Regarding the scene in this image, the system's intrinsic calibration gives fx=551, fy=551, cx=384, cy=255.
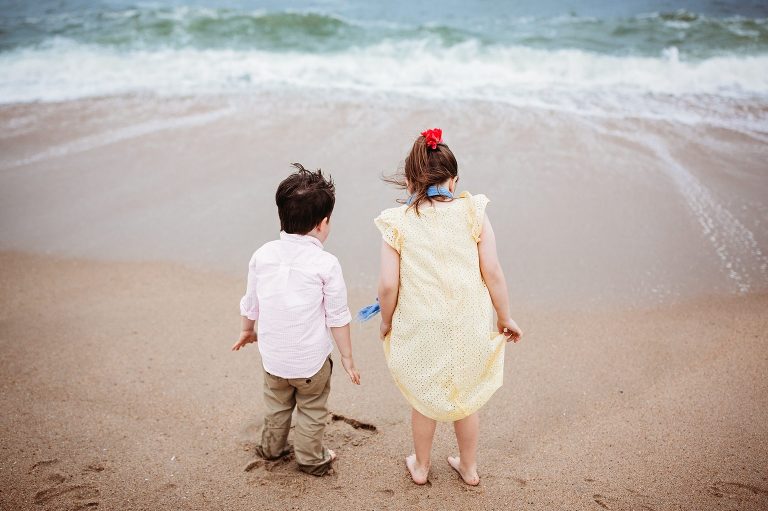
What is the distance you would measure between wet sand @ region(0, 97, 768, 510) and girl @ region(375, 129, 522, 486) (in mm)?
520

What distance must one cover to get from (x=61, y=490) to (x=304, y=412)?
99 cm

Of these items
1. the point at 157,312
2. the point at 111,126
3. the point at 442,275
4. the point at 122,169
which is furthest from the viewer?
the point at 111,126

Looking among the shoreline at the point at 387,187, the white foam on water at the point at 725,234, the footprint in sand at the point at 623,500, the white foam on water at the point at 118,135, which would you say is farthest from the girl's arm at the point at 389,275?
the white foam on water at the point at 118,135

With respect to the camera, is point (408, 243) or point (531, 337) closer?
point (408, 243)

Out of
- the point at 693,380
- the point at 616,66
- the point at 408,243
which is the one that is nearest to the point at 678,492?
the point at 693,380

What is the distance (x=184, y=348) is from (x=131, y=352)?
0.92 ft

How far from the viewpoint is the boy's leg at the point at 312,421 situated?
7.21 ft

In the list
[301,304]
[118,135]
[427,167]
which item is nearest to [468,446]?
[301,304]

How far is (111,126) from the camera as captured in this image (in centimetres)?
578

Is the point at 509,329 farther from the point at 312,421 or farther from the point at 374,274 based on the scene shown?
the point at 374,274

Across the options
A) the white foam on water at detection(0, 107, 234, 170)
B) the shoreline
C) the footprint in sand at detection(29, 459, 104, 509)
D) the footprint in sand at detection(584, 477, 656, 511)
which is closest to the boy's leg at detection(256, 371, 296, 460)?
the footprint in sand at detection(29, 459, 104, 509)

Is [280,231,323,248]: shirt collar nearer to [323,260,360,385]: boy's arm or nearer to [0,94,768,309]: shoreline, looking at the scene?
[323,260,360,385]: boy's arm

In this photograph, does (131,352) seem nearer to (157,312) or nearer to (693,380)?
(157,312)

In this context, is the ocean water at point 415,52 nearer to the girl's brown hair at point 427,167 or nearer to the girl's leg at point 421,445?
the girl's brown hair at point 427,167
